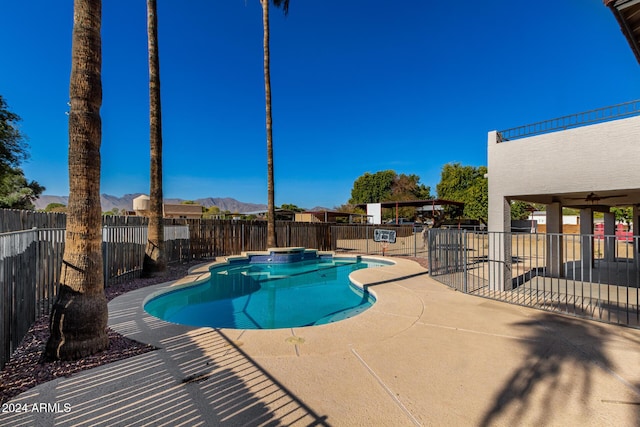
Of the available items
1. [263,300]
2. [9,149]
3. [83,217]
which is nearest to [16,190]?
[9,149]

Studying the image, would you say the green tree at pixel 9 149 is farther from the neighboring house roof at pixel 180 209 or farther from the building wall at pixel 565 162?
the building wall at pixel 565 162

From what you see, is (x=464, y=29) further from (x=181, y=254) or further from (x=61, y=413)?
(x=61, y=413)

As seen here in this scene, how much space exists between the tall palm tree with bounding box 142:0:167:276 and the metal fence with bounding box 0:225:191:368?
589 millimetres

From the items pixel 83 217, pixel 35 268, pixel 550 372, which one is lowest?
pixel 550 372

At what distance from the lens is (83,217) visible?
3314 mm

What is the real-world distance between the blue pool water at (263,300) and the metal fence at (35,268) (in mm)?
1752

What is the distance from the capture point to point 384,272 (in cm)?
905

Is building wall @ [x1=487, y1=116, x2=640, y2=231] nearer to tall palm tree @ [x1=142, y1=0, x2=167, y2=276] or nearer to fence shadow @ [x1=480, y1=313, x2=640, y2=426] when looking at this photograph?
fence shadow @ [x1=480, y1=313, x2=640, y2=426]

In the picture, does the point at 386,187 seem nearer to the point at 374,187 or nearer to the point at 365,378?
the point at 374,187

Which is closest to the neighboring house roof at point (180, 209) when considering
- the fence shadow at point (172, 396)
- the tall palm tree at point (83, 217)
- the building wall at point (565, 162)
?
the tall palm tree at point (83, 217)

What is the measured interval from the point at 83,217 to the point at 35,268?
225cm

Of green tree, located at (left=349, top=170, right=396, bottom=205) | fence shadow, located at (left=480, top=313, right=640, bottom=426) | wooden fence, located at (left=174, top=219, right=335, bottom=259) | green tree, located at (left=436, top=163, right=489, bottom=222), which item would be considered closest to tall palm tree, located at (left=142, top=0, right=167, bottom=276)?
wooden fence, located at (left=174, top=219, right=335, bottom=259)

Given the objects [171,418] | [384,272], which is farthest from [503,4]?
[171,418]

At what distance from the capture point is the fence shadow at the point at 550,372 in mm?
2373
